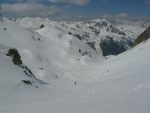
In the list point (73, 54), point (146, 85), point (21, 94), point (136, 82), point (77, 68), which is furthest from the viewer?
point (73, 54)

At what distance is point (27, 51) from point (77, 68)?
19479mm

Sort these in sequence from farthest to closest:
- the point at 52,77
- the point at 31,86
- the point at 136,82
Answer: the point at 52,77 → the point at 31,86 → the point at 136,82

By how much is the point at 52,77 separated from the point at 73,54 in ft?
173

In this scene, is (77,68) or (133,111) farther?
(77,68)

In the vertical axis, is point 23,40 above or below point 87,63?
above

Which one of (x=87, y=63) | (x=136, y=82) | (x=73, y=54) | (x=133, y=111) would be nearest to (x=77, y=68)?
(x=87, y=63)

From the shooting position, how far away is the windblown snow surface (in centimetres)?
3296

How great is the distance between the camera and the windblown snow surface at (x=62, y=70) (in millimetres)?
32956

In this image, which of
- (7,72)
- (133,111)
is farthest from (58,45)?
(133,111)

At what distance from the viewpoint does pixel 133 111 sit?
52.3 ft

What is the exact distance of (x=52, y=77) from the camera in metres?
87.6

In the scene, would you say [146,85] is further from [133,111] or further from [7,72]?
[7,72]

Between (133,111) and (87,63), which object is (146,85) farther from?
(87,63)

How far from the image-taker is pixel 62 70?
110m
